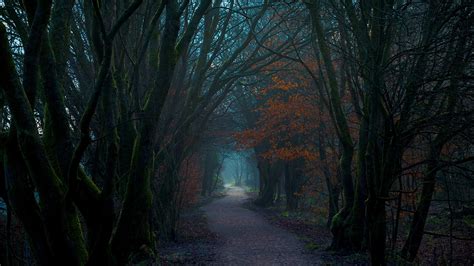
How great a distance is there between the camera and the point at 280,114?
17.0 meters

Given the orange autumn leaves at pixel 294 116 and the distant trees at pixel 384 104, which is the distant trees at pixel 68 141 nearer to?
the distant trees at pixel 384 104

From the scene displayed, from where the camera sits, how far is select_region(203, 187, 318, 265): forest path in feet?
32.9

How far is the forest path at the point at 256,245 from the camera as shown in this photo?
10039 millimetres

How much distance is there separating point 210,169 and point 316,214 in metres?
20.4

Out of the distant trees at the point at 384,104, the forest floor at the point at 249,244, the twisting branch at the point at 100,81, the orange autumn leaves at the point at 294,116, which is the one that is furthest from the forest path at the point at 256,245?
the twisting branch at the point at 100,81

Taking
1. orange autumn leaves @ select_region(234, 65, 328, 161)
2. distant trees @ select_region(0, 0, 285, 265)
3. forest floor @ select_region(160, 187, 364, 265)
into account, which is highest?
orange autumn leaves @ select_region(234, 65, 328, 161)

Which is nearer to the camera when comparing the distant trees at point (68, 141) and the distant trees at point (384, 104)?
the distant trees at point (68, 141)

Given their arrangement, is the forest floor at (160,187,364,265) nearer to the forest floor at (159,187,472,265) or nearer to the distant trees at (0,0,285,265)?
the forest floor at (159,187,472,265)

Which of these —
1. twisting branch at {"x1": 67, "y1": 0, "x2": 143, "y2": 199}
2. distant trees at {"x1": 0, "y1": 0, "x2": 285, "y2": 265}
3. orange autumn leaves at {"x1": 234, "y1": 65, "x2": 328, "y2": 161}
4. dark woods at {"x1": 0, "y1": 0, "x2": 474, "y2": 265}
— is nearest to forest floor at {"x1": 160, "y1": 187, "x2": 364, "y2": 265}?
dark woods at {"x1": 0, "y1": 0, "x2": 474, "y2": 265}

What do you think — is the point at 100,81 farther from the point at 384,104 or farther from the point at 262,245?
the point at 262,245

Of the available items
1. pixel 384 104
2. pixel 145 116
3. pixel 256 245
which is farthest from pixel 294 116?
pixel 145 116

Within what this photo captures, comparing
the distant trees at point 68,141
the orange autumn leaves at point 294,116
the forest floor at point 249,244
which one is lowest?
the forest floor at point 249,244

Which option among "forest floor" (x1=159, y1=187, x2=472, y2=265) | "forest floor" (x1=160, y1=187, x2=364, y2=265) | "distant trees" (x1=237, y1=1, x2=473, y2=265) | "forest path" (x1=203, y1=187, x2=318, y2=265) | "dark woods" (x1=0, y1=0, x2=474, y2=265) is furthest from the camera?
"forest path" (x1=203, y1=187, x2=318, y2=265)

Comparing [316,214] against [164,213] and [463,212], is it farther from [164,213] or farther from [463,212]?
[164,213]
